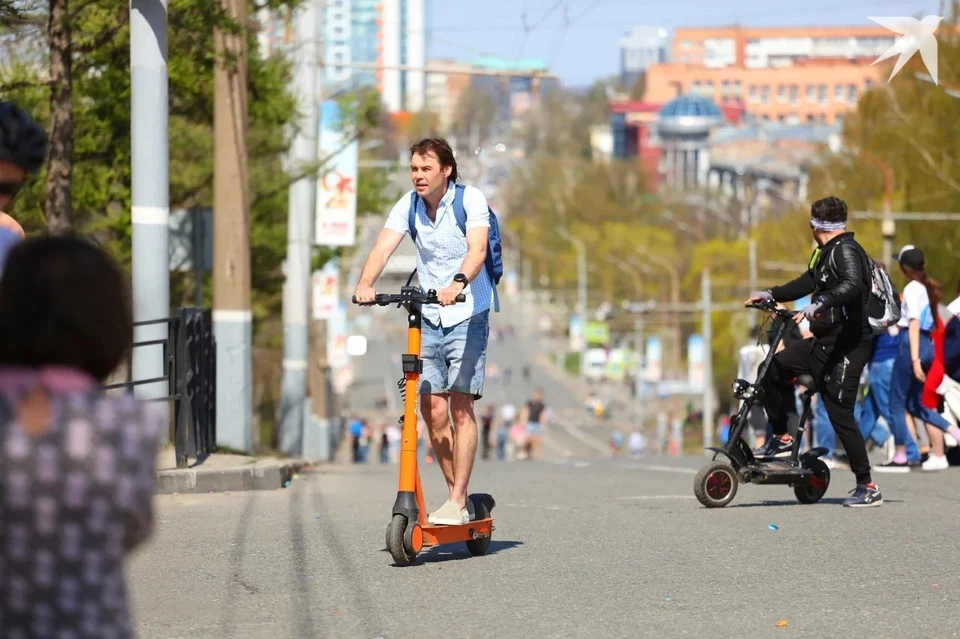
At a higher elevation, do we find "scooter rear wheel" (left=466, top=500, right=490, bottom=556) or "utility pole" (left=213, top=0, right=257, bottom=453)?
"utility pole" (left=213, top=0, right=257, bottom=453)

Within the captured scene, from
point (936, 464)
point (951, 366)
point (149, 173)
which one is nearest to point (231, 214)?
point (149, 173)

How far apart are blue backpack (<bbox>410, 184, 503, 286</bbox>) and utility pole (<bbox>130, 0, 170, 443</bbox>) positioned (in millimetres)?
6637

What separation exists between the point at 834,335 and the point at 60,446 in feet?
26.9

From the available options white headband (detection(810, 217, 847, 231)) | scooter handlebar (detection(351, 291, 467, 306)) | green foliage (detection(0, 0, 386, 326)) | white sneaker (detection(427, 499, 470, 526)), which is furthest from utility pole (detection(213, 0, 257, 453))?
scooter handlebar (detection(351, 291, 467, 306))

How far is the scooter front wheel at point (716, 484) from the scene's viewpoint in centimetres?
1109

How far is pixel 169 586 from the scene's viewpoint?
7598 mm

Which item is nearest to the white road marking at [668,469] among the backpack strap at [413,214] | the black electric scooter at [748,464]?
the black electric scooter at [748,464]

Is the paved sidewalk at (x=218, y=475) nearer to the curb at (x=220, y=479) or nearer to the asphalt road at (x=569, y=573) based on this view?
the curb at (x=220, y=479)

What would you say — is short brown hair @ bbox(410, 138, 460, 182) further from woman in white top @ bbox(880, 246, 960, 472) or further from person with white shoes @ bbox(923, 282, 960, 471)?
person with white shoes @ bbox(923, 282, 960, 471)

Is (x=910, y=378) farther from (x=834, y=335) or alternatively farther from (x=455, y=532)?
(x=455, y=532)

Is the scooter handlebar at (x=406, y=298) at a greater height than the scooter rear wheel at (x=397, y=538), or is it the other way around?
the scooter handlebar at (x=406, y=298)

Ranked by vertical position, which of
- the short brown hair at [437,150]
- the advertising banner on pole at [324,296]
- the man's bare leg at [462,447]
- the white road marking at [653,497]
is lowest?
the white road marking at [653,497]

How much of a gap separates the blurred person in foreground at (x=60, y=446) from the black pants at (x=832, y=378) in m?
8.07

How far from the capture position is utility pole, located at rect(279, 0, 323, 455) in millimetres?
29531
